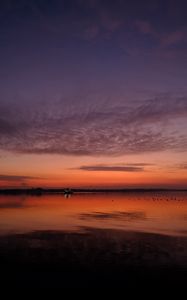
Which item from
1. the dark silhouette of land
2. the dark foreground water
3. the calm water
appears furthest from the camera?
the calm water

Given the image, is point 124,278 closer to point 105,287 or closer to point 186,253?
point 105,287

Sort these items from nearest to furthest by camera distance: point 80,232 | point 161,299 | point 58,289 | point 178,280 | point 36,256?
point 161,299, point 58,289, point 178,280, point 36,256, point 80,232

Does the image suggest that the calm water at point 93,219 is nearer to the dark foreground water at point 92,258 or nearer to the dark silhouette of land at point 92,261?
the dark foreground water at point 92,258

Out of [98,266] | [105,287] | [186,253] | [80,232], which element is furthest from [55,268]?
[80,232]

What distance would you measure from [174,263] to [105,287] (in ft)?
19.6

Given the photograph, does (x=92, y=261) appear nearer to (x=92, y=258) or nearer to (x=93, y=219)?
(x=92, y=258)

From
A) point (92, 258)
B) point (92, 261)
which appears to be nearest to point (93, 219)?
point (92, 258)

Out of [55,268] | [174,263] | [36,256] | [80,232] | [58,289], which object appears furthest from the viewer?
[80,232]

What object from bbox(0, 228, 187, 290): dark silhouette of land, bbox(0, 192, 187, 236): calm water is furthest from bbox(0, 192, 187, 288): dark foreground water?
bbox(0, 192, 187, 236): calm water

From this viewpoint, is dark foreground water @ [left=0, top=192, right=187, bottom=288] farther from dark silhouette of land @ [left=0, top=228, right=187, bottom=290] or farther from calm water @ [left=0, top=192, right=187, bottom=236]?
calm water @ [left=0, top=192, right=187, bottom=236]

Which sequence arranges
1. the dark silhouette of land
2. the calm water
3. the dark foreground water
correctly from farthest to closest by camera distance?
the calm water → the dark foreground water → the dark silhouette of land

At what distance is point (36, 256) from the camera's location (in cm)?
2025

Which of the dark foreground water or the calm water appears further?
the calm water

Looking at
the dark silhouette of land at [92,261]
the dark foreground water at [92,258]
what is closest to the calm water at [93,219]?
the dark foreground water at [92,258]
